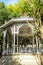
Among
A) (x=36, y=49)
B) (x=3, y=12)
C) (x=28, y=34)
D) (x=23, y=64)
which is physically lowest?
(x=23, y=64)

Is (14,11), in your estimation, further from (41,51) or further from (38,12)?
(38,12)

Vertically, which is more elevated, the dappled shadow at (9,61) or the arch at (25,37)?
the arch at (25,37)

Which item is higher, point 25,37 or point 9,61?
point 25,37

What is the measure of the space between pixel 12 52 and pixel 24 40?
275 inches

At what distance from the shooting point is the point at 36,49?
68.9 feet

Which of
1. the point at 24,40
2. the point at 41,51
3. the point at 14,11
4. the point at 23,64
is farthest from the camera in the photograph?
the point at 14,11

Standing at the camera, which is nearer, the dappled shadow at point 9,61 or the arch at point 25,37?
the dappled shadow at point 9,61

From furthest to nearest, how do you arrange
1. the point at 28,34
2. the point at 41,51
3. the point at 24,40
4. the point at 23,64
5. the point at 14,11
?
1. the point at 14,11
2. the point at 24,40
3. the point at 28,34
4. the point at 41,51
5. the point at 23,64

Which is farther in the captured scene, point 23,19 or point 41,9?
point 23,19

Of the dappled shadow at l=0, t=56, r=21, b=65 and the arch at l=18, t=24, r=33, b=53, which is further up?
the arch at l=18, t=24, r=33, b=53

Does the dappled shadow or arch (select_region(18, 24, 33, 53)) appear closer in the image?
the dappled shadow

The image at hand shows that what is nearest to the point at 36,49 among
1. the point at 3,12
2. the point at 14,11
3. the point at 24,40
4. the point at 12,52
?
the point at 12,52

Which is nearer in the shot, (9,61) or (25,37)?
(9,61)

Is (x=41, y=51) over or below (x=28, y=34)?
below
